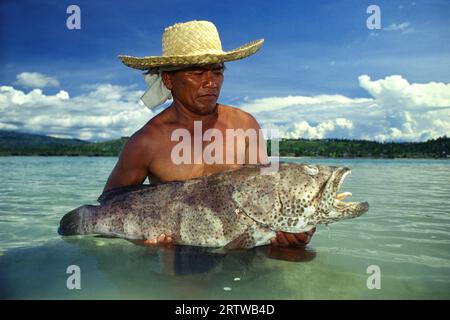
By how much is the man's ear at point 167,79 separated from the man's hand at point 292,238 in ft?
7.98

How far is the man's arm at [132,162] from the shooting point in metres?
5.29

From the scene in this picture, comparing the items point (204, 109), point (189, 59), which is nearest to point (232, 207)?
point (204, 109)

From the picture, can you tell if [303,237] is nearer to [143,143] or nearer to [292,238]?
[292,238]

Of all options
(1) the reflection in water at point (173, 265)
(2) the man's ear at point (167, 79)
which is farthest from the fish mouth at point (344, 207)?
(2) the man's ear at point (167, 79)

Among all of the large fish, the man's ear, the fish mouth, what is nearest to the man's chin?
the man's ear

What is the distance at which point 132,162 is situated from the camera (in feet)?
17.4

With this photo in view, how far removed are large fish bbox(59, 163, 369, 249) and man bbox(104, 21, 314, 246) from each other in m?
0.30

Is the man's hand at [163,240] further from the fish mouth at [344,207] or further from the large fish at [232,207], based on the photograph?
the fish mouth at [344,207]

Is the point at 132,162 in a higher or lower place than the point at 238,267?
higher

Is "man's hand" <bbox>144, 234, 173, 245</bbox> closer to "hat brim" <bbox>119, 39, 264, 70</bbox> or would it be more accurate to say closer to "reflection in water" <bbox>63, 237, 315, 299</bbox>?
"reflection in water" <bbox>63, 237, 315, 299</bbox>

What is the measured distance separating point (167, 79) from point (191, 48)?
0.75 m
